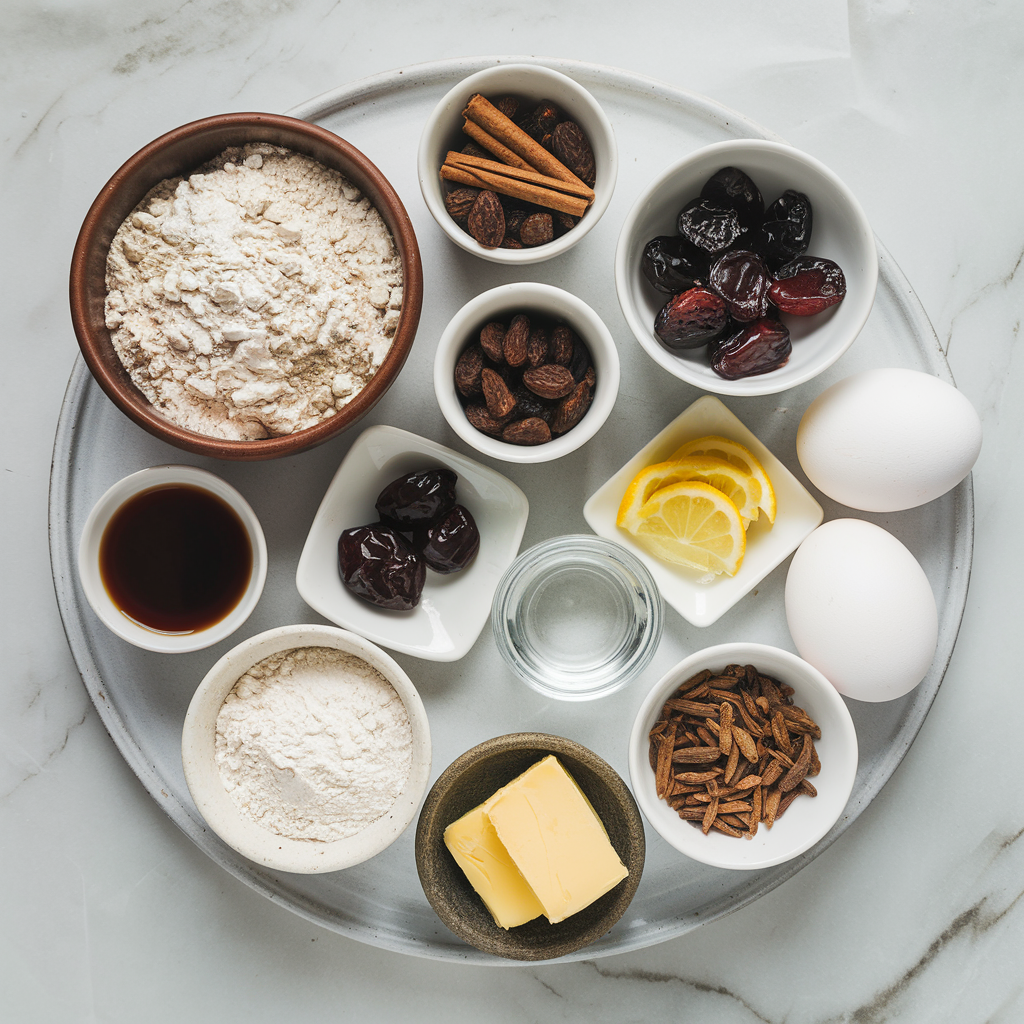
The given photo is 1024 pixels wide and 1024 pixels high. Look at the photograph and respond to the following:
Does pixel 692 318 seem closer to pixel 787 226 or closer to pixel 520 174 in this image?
pixel 787 226

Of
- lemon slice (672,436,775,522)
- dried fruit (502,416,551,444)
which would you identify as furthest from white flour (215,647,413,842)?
lemon slice (672,436,775,522)

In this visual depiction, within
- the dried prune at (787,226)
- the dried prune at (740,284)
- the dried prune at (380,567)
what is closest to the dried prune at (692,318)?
the dried prune at (740,284)

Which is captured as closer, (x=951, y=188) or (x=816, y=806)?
(x=816, y=806)

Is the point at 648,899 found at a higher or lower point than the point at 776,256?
lower

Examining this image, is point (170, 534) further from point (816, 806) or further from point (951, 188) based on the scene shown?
point (951, 188)

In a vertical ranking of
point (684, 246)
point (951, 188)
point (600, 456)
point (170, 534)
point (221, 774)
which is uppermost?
point (951, 188)

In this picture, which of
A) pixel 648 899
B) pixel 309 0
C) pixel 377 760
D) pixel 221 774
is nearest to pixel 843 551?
pixel 648 899

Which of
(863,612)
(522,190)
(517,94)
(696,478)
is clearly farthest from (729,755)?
(517,94)
